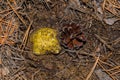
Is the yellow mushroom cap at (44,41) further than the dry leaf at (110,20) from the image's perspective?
No

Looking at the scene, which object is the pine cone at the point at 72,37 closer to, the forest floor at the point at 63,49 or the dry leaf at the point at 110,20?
the forest floor at the point at 63,49

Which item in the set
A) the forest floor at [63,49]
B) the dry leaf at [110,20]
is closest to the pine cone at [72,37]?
the forest floor at [63,49]

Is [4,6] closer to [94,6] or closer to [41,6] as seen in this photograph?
[41,6]

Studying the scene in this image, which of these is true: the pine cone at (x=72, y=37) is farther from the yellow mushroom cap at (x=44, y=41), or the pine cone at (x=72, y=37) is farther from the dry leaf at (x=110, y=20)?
the dry leaf at (x=110, y=20)

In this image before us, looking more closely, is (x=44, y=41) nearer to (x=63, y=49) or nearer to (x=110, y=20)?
(x=63, y=49)

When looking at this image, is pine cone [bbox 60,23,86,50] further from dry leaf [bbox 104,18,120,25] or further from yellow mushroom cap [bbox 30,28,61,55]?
dry leaf [bbox 104,18,120,25]

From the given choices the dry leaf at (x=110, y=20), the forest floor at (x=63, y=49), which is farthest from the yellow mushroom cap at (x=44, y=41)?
the dry leaf at (x=110, y=20)

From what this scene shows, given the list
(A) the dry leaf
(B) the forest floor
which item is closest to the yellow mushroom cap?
(B) the forest floor

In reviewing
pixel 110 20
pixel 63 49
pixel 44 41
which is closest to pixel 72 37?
pixel 63 49
